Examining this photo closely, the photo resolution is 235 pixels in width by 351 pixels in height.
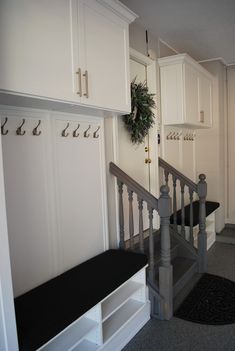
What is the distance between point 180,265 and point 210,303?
0.58 m

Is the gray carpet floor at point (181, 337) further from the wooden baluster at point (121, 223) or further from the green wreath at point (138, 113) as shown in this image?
the green wreath at point (138, 113)

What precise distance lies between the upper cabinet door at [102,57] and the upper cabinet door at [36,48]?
13 cm

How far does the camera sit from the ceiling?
2613mm

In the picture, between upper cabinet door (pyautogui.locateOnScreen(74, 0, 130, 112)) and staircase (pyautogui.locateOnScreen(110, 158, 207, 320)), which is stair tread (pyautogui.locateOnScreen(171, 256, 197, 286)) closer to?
staircase (pyautogui.locateOnScreen(110, 158, 207, 320))

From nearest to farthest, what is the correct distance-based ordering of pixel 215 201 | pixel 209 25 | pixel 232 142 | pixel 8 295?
pixel 8 295 < pixel 209 25 < pixel 215 201 < pixel 232 142

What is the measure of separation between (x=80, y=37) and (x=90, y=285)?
1.51 meters

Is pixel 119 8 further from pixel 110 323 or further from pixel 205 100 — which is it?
pixel 205 100

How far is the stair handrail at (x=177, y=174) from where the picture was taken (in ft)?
10.8

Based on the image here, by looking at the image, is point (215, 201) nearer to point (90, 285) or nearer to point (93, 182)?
point (93, 182)

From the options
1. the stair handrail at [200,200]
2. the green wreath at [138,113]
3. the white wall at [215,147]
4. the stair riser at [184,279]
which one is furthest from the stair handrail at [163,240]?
the white wall at [215,147]

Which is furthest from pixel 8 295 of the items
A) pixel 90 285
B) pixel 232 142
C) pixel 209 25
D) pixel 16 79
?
pixel 232 142

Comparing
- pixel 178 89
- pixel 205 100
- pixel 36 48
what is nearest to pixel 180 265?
pixel 178 89

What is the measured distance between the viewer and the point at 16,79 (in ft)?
4.52

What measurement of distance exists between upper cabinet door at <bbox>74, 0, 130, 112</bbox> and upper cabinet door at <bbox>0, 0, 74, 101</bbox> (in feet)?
0.42
